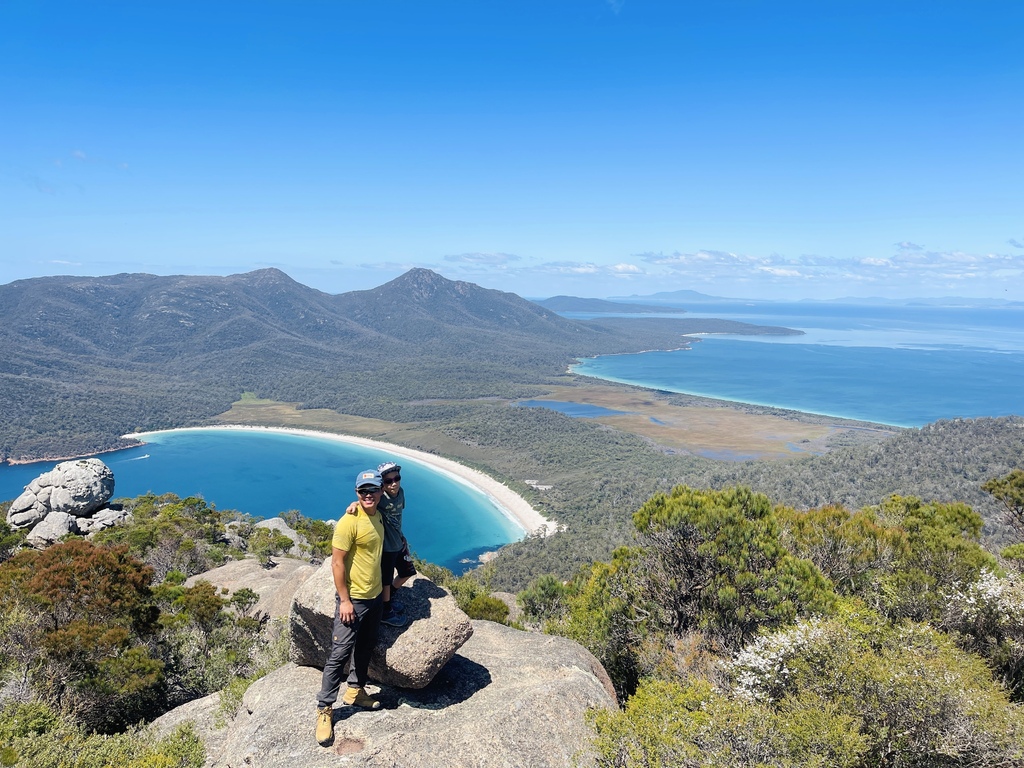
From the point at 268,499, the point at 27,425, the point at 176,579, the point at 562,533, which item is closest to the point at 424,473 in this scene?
the point at 268,499

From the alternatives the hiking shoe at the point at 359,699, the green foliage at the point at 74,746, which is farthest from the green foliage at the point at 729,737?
the green foliage at the point at 74,746

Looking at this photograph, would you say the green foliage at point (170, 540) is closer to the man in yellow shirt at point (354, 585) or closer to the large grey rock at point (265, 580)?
the large grey rock at point (265, 580)

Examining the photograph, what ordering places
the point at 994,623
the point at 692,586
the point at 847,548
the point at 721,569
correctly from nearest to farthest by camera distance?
1. the point at 994,623
2. the point at 721,569
3. the point at 692,586
4. the point at 847,548

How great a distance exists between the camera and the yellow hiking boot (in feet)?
25.9

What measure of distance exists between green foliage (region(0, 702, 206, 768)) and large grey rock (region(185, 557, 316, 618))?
10614 mm

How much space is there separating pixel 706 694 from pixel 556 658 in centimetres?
328

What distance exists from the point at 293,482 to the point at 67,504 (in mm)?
67448

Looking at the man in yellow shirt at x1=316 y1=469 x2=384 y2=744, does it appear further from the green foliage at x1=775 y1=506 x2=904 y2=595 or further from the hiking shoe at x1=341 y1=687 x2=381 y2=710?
the green foliage at x1=775 y1=506 x2=904 y2=595

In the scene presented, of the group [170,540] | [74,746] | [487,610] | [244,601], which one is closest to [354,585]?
[74,746]

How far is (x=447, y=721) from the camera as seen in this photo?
8.81 metres

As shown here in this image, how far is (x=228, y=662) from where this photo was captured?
16875 millimetres

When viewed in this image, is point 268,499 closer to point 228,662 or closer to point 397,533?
point 228,662

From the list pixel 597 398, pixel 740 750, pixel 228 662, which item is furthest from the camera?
pixel 597 398

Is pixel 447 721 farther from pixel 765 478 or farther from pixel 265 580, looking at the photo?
pixel 765 478
